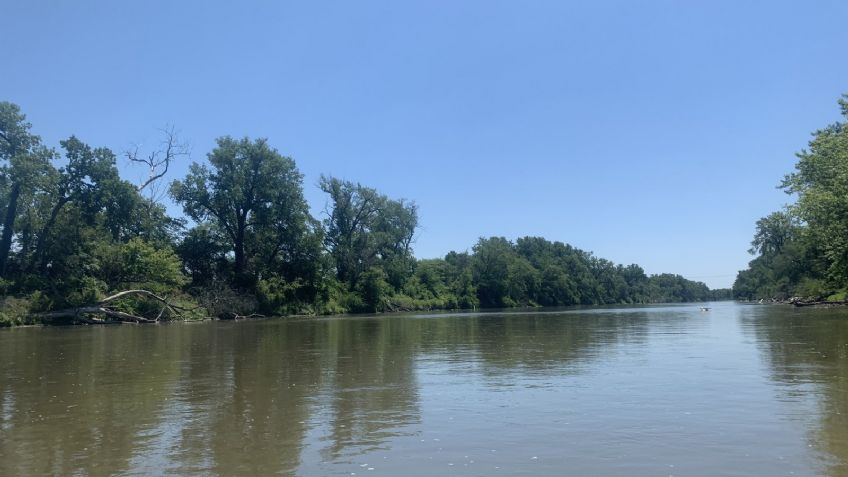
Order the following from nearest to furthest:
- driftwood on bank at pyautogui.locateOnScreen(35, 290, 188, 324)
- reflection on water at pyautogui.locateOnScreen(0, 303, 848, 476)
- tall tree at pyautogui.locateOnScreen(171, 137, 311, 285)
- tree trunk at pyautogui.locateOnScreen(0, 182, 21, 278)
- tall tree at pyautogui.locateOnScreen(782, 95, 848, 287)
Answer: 1. reflection on water at pyautogui.locateOnScreen(0, 303, 848, 476)
2. tall tree at pyautogui.locateOnScreen(782, 95, 848, 287)
3. driftwood on bank at pyautogui.locateOnScreen(35, 290, 188, 324)
4. tree trunk at pyautogui.locateOnScreen(0, 182, 21, 278)
5. tall tree at pyautogui.locateOnScreen(171, 137, 311, 285)

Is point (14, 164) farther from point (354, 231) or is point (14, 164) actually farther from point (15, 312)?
point (354, 231)

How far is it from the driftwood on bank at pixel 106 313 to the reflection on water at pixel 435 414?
30.2 metres

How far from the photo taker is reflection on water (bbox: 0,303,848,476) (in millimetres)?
7078

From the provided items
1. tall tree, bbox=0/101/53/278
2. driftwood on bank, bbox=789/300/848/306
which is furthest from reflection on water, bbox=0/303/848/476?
driftwood on bank, bbox=789/300/848/306

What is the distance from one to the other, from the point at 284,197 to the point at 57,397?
58711mm

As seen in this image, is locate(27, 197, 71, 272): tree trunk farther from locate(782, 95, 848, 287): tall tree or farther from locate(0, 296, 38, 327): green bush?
locate(782, 95, 848, 287): tall tree

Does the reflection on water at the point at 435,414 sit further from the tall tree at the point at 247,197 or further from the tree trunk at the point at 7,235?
the tall tree at the point at 247,197

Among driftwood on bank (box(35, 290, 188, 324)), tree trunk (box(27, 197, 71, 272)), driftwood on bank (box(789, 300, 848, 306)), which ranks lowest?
driftwood on bank (box(789, 300, 848, 306))

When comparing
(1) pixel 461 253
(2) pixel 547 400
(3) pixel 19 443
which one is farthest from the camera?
(1) pixel 461 253

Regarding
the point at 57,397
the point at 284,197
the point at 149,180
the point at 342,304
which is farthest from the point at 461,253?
the point at 57,397

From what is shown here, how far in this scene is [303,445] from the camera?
790 centimetres

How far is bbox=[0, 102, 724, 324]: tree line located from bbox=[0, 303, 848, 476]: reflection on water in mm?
35535

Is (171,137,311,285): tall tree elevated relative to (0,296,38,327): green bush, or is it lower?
elevated

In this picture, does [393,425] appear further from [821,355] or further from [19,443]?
[821,355]
